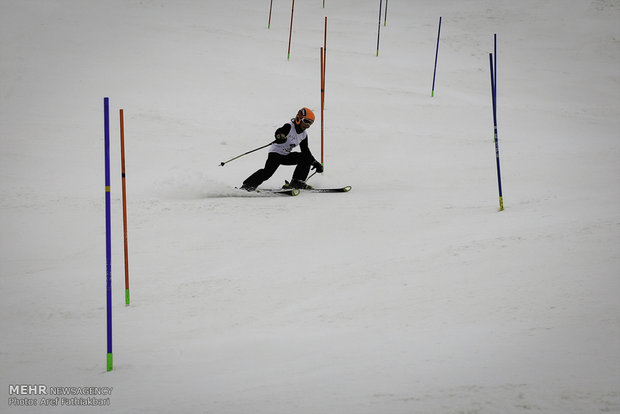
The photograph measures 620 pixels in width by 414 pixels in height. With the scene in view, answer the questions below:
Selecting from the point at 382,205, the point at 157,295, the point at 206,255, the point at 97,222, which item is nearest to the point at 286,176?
the point at 382,205

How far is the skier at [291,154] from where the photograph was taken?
830 centimetres

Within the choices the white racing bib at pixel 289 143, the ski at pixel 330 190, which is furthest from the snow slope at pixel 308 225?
the white racing bib at pixel 289 143

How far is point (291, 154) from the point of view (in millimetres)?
8562

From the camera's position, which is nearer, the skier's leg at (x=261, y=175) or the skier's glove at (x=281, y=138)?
the skier's glove at (x=281, y=138)

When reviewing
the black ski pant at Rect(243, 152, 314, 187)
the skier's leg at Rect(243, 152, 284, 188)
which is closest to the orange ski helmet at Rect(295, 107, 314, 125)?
the black ski pant at Rect(243, 152, 314, 187)

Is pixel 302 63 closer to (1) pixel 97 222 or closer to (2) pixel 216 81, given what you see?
(2) pixel 216 81

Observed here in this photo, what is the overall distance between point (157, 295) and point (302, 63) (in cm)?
1180

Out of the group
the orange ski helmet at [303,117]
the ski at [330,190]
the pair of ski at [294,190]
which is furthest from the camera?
the ski at [330,190]

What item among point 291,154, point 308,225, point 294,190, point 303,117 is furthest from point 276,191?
point 308,225

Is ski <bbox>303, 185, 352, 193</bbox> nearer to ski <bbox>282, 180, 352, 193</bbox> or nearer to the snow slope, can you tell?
ski <bbox>282, 180, 352, 193</bbox>

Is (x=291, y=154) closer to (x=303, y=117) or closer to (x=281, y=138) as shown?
(x=281, y=138)

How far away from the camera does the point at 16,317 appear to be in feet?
14.7

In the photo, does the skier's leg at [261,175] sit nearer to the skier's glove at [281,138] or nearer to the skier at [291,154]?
the skier at [291,154]

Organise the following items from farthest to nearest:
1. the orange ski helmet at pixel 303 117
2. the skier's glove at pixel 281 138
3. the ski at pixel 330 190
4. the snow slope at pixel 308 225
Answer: the ski at pixel 330 190, the orange ski helmet at pixel 303 117, the skier's glove at pixel 281 138, the snow slope at pixel 308 225
